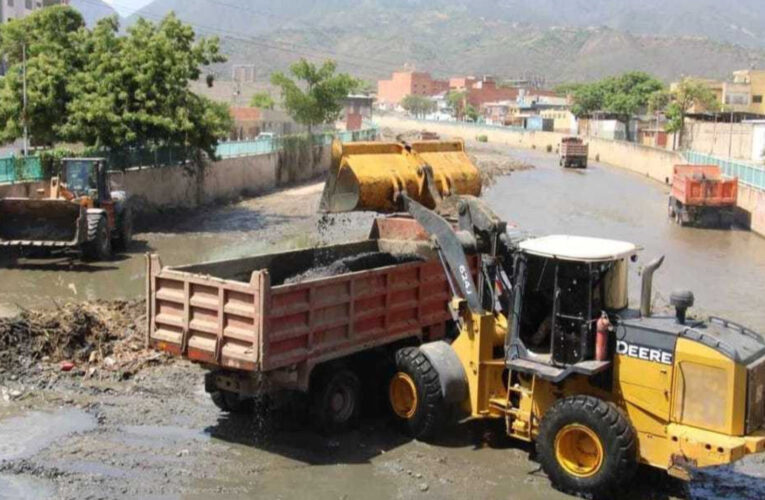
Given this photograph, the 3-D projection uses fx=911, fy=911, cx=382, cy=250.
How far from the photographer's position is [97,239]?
1970cm

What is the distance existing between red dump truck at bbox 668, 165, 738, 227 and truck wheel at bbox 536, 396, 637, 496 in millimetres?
24268

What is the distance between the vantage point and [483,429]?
10000 millimetres

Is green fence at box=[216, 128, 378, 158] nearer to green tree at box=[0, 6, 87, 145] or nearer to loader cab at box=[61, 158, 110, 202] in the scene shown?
green tree at box=[0, 6, 87, 145]

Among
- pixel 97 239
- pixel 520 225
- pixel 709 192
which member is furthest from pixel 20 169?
pixel 709 192

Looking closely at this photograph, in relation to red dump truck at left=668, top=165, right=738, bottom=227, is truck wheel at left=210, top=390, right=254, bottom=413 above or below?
below

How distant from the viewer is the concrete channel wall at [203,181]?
27.1m

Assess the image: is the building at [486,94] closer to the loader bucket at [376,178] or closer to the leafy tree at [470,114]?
the leafy tree at [470,114]

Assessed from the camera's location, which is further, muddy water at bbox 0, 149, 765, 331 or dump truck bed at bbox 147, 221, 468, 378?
muddy water at bbox 0, 149, 765, 331

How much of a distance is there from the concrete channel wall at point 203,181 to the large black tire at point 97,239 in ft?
5.96

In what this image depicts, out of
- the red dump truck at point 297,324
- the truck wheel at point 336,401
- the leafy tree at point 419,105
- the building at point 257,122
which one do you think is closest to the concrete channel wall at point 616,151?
the red dump truck at point 297,324

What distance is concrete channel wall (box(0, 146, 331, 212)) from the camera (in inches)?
1068

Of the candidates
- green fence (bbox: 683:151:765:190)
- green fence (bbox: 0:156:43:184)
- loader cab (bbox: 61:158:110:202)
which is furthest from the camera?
green fence (bbox: 683:151:765:190)

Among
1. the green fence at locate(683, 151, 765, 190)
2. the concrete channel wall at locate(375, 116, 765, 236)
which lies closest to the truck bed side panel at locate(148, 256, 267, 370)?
the concrete channel wall at locate(375, 116, 765, 236)

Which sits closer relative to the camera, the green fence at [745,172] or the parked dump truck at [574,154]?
the green fence at [745,172]
